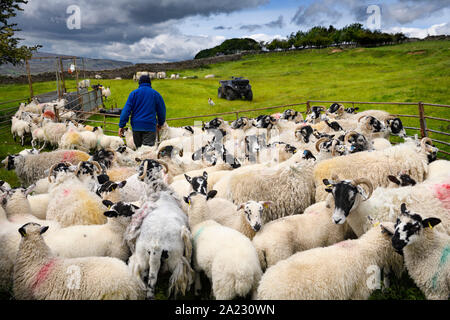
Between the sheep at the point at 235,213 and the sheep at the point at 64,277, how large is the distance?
5.04 ft

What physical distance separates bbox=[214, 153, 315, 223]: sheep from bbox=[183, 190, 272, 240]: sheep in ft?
1.28

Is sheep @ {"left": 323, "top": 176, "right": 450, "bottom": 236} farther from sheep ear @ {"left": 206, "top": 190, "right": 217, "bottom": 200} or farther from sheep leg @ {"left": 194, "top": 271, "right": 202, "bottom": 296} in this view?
sheep leg @ {"left": 194, "top": 271, "right": 202, "bottom": 296}

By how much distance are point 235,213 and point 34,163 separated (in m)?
5.70

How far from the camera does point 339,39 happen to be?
261 feet

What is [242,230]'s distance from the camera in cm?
419

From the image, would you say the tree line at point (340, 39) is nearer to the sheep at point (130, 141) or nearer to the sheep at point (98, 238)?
the sheep at point (130, 141)

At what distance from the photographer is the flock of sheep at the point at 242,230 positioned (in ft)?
10.0

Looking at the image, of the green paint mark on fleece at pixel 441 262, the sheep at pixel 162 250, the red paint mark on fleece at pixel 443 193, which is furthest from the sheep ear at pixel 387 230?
the sheep at pixel 162 250

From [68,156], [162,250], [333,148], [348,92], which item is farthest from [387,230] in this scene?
Result: [348,92]

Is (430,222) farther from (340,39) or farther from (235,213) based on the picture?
(340,39)

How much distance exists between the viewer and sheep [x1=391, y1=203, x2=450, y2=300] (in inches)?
122
